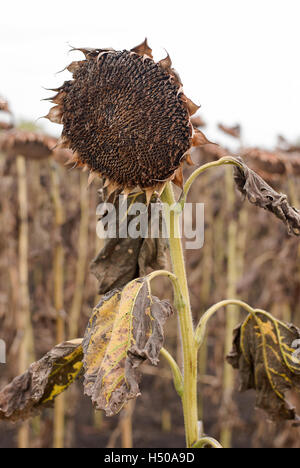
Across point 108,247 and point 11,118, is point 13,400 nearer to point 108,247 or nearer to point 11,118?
point 108,247

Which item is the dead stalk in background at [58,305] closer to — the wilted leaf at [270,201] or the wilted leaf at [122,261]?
the wilted leaf at [122,261]

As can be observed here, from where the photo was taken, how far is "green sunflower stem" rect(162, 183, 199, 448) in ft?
3.29

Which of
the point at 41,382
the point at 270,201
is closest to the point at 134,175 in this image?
the point at 270,201

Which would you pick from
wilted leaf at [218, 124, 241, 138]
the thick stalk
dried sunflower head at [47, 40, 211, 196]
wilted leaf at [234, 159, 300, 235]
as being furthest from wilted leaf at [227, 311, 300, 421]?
wilted leaf at [218, 124, 241, 138]

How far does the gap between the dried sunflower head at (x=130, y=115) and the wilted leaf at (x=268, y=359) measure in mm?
499

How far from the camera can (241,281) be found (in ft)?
9.13

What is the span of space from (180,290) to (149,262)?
139 millimetres

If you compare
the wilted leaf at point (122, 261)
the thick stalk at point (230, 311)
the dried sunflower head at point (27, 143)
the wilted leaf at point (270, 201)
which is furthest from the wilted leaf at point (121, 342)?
the thick stalk at point (230, 311)

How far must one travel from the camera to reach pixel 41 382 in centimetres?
106

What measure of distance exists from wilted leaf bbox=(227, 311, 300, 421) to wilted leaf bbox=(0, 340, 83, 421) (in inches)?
15.8

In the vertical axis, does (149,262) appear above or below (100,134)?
below

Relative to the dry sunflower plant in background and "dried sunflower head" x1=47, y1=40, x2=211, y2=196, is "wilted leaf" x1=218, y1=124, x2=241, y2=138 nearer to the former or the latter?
the dry sunflower plant in background

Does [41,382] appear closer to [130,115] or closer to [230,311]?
[130,115]

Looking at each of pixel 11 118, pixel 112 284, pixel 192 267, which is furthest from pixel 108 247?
pixel 192 267
